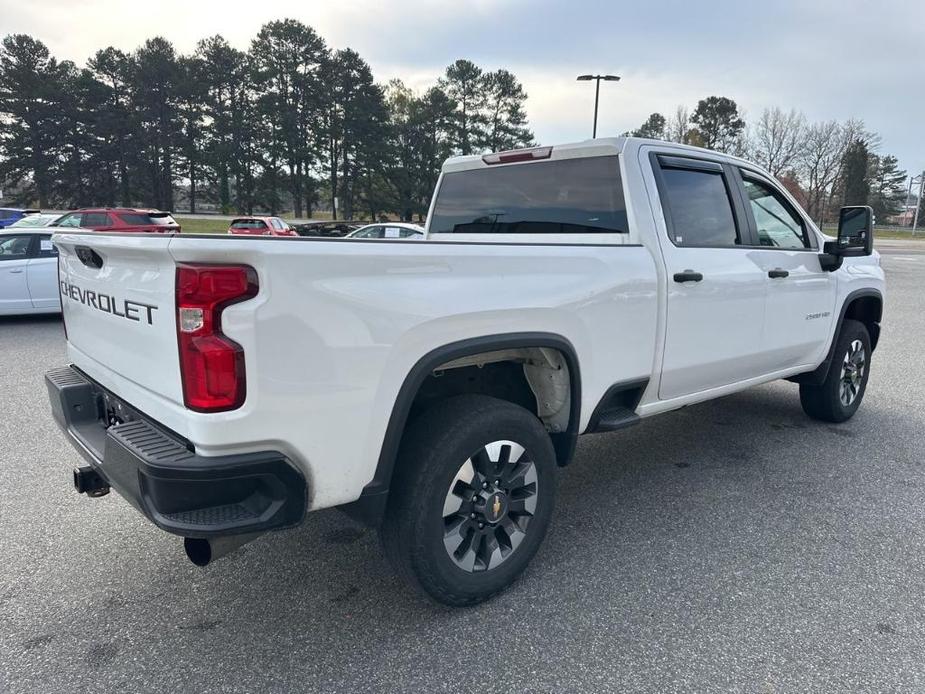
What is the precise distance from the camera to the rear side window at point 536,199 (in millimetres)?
3406

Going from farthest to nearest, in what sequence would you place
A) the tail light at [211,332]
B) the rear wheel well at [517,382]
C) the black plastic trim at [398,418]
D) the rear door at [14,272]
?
the rear door at [14,272]
the rear wheel well at [517,382]
the black plastic trim at [398,418]
the tail light at [211,332]

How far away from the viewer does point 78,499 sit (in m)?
3.66

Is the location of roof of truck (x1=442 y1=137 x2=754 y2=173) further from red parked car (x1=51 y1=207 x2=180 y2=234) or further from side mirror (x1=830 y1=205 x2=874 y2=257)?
red parked car (x1=51 y1=207 x2=180 y2=234)

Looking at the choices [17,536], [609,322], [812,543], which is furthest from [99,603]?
[812,543]

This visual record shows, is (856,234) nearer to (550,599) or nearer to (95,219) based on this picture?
(550,599)

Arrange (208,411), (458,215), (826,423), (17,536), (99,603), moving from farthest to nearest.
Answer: (826,423)
(458,215)
(17,536)
(99,603)
(208,411)

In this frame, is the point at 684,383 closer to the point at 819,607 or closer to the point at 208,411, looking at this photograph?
the point at 819,607

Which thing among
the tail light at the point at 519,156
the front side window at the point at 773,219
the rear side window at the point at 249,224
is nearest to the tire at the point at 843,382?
the front side window at the point at 773,219

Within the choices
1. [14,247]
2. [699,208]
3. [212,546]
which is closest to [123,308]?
[212,546]

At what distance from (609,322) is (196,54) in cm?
Result: 6775

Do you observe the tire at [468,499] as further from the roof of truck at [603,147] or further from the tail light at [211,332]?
the roof of truck at [603,147]

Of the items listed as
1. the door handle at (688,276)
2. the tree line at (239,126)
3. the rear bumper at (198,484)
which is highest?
the tree line at (239,126)

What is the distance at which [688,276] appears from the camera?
3.29 meters

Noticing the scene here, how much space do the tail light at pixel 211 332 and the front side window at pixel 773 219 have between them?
3.35 meters
